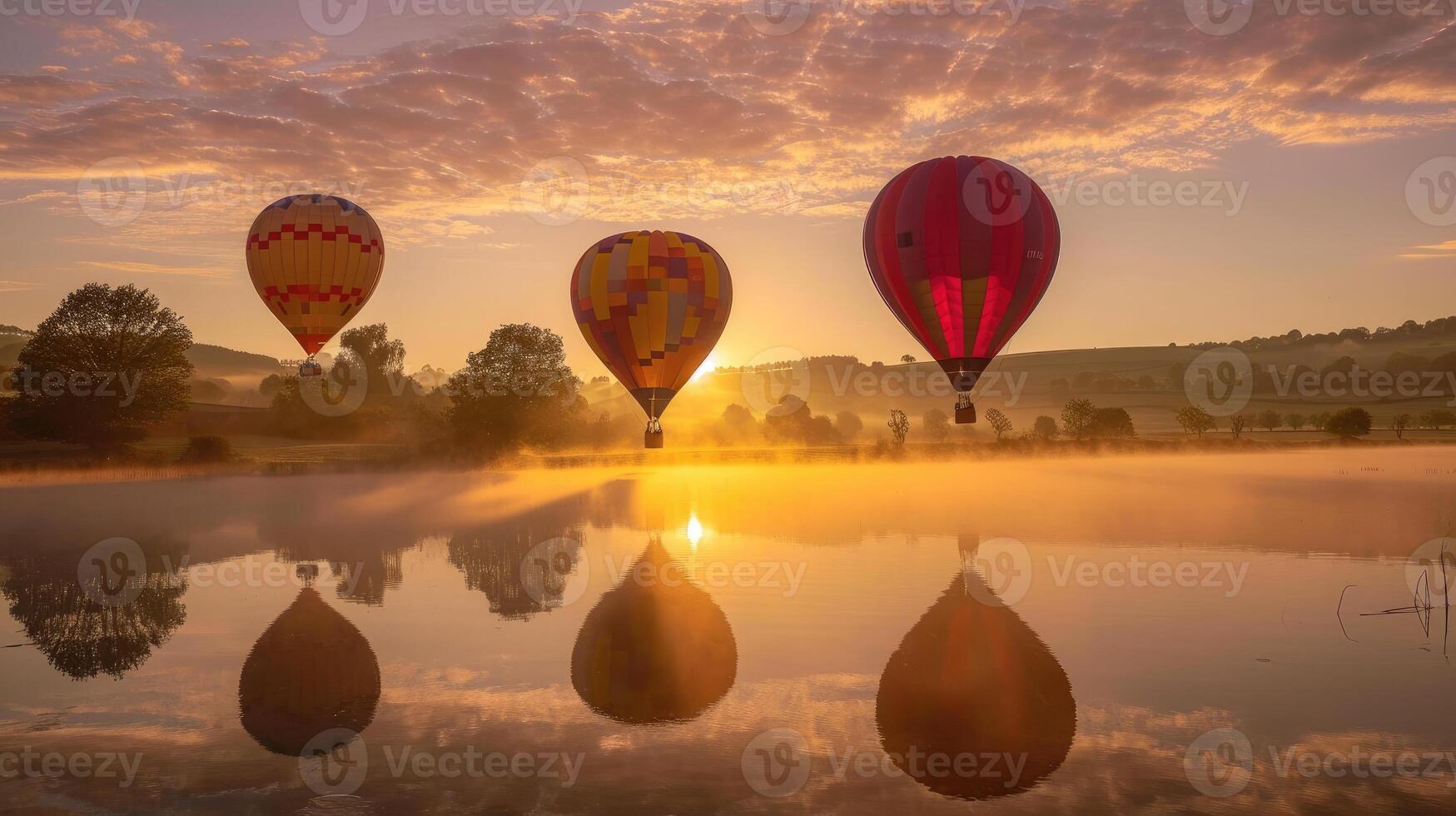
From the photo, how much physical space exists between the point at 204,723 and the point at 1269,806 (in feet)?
39.6

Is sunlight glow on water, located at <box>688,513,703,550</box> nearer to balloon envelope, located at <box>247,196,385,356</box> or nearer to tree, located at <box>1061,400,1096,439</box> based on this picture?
balloon envelope, located at <box>247,196,385,356</box>

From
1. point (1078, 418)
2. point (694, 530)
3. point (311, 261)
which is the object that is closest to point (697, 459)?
point (311, 261)

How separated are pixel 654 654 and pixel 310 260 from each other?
33.7 metres

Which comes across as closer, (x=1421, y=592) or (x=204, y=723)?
(x=204, y=723)

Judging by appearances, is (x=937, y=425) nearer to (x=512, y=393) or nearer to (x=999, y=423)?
(x=999, y=423)

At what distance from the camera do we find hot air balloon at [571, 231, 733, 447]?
37.9m

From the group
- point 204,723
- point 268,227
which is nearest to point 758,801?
point 204,723

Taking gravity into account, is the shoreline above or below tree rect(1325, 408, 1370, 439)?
below

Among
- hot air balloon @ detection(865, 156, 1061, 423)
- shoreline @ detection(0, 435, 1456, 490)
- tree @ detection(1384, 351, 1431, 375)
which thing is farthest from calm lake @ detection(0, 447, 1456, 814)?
tree @ detection(1384, 351, 1431, 375)

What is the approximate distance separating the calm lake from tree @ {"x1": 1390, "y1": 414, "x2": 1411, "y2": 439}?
264 feet

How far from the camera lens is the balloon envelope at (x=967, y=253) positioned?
30.7 meters

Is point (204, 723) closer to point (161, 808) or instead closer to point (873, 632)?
point (161, 808)

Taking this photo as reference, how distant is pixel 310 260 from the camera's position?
142 feet

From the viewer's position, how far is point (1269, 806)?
387 inches
